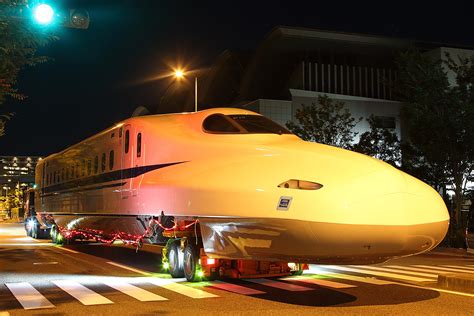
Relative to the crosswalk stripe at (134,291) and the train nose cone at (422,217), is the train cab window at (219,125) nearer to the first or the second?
the crosswalk stripe at (134,291)

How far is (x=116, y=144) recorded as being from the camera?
597 inches

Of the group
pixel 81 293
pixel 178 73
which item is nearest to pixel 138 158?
pixel 81 293

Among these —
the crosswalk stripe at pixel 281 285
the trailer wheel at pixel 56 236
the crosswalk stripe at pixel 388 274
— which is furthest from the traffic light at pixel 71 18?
the trailer wheel at pixel 56 236

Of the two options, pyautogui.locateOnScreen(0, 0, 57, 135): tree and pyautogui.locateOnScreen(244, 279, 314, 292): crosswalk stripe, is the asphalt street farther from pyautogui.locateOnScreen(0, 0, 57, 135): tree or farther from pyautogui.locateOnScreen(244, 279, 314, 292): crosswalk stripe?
pyautogui.locateOnScreen(0, 0, 57, 135): tree

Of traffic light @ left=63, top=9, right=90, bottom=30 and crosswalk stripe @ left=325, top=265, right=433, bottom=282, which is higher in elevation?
traffic light @ left=63, top=9, right=90, bottom=30

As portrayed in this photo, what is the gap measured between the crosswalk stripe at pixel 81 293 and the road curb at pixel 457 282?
629 centimetres

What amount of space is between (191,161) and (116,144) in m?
4.48

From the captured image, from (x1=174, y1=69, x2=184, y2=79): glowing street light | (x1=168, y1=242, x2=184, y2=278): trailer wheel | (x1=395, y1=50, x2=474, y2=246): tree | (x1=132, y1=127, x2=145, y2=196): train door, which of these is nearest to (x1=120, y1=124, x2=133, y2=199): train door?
(x1=132, y1=127, x2=145, y2=196): train door

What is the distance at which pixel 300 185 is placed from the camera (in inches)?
360

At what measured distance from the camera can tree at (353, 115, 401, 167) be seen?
3083 centimetres

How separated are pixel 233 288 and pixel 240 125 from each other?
10.1 ft

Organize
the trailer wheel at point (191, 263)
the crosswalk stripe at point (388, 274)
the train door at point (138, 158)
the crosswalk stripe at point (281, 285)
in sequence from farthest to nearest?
1. the train door at point (138, 158)
2. the crosswalk stripe at point (388, 274)
3. the trailer wheel at point (191, 263)
4. the crosswalk stripe at point (281, 285)

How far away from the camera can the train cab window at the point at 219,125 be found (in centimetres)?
1130

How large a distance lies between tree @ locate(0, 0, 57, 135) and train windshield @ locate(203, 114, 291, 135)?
11.3 feet
